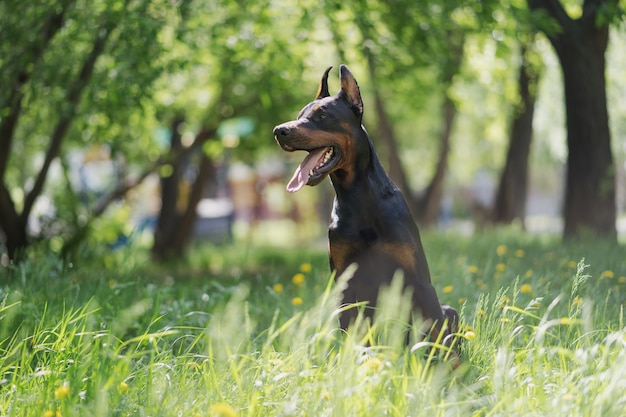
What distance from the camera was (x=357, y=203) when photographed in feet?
13.0

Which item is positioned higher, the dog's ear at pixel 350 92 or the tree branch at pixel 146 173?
the dog's ear at pixel 350 92

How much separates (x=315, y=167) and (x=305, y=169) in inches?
2.1

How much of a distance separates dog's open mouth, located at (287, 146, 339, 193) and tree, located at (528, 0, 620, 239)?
6.41m

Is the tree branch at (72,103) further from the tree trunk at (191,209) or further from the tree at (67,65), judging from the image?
the tree trunk at (191,209)

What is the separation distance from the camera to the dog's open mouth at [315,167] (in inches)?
149

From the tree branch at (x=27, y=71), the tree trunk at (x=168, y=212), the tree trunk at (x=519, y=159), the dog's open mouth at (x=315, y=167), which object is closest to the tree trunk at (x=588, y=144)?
the tree trunk at (x=519, y=159)

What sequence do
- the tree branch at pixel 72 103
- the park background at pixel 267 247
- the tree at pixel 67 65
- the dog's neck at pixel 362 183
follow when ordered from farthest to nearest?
the tree branch at pixel 72 103 < the tree at pixel 67 65 < the dog's neck at pixel 362 183 < the park background at pixel 267 247

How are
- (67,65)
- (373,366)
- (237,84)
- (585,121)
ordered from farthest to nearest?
(237,84)
(585,121)
(67,65)
(373,366)

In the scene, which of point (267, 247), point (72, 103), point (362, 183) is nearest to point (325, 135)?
point (362, 183)

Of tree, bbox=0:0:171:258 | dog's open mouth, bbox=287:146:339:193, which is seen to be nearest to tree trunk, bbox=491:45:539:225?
tree, bbox=0:0:171:258

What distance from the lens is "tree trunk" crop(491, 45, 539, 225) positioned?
47.5 feet

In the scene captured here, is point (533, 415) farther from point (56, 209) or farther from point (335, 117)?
point (56, 209)

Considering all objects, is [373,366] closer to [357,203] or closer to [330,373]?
[330,373]

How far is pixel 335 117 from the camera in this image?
3895 millimetres
